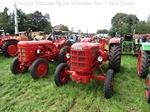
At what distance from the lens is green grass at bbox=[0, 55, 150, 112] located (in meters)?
3.68

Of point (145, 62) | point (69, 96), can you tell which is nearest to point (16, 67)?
point (69, 96)

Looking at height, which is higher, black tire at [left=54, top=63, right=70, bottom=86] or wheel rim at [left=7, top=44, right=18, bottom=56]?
wheel rim at [left=7, top=44, right=18, bottom=56]

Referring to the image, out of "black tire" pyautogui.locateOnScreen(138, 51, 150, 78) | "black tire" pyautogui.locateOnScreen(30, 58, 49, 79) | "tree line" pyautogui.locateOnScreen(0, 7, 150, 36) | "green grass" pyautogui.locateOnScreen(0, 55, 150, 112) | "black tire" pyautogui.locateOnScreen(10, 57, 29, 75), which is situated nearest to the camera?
"green grass" pyautogui.locateOnScreen(0, 55, 150, 112)

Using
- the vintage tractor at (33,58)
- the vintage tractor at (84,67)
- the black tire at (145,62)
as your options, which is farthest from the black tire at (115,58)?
the vintage tractor at (33,58)

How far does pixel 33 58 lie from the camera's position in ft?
18.7

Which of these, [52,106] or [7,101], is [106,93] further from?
[7,101]

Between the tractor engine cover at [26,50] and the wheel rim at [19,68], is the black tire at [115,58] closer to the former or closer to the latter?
the tractor engine cover at [26,50]

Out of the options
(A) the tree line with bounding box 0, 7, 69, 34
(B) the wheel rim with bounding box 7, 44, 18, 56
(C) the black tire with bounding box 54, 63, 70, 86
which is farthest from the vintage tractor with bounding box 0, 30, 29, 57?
(A) the tree line with bounding box 0, 7, 69, 34

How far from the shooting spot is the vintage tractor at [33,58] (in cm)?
527

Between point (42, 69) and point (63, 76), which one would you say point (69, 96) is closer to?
point (63, 76)

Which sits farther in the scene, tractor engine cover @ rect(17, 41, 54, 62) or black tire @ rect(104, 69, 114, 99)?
tractor engine cover @ rect(17, 41, 54, 62)

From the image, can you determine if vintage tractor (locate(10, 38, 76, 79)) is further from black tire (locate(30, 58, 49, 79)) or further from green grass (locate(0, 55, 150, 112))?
green grass (locate(0, 55, 150, 112))

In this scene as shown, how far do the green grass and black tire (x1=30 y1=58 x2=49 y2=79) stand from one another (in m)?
0.19

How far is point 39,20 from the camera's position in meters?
63.8
